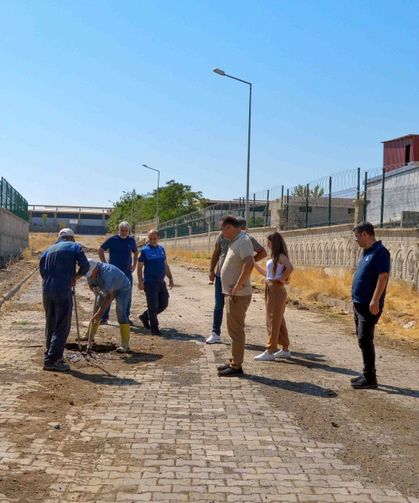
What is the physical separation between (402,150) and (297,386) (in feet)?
142

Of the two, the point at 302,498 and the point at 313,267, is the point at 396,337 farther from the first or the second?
the point at 313,267

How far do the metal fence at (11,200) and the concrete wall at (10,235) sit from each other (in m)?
0.52

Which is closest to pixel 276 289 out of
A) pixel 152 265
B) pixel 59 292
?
pixel 59 292

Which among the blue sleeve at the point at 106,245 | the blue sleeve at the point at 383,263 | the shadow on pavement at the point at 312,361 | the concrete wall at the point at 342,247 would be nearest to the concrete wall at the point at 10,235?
the concrete wall at the point at 342,247

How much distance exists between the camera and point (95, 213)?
481 feet

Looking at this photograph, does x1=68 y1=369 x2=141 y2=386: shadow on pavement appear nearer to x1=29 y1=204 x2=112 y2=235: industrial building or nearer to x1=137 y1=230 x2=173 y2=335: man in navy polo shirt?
x1=137 y1=230 x2=173 y2=335: man in navy polo shirt

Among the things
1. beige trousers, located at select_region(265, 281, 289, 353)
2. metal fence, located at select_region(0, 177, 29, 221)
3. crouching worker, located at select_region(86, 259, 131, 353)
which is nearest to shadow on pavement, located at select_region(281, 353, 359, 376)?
beige trousers, located at select_region(265, 281, 289, 353)

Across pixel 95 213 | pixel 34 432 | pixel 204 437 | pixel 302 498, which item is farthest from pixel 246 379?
pixel 95 213

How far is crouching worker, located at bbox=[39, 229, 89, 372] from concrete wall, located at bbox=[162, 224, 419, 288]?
31.9 feet

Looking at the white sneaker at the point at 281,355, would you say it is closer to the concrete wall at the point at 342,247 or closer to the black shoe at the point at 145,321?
the black shoe at the point at 145,321

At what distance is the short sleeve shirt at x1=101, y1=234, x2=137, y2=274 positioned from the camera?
12.0 metres

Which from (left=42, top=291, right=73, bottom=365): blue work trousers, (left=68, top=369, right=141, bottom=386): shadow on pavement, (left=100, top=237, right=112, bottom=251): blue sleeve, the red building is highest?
the red building

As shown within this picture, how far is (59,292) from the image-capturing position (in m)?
8.29

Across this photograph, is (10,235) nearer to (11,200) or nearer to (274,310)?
(11,200)
